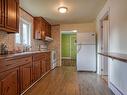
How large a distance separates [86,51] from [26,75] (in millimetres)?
3449

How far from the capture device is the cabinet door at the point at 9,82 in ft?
7.38

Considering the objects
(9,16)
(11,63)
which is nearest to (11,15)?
(9,16)

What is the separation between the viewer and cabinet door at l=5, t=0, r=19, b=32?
3.02 m

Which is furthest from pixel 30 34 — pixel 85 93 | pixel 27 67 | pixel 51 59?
pixel 85 93

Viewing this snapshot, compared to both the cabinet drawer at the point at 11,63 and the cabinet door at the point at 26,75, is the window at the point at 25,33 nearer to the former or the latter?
the cabinet door at the point at 26,75

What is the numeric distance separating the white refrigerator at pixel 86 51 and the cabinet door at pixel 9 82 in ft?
12.4

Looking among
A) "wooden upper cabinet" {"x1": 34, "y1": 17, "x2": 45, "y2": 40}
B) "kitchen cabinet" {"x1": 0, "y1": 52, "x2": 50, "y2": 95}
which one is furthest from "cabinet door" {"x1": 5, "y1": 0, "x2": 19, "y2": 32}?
"wooden upper cabinet" {"x1": 34, "y1": 17, "x2": 45, "y2": 40}

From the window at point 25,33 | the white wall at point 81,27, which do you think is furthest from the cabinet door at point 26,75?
the white wall at point 81,27

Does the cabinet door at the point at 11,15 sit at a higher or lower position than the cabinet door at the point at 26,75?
higher

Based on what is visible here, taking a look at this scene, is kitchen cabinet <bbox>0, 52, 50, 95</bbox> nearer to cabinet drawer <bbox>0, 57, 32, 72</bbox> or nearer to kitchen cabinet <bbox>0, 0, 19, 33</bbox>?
cabinet drawer <bbox>0, 57, 32, 72</bbox>

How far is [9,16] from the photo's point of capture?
310cm

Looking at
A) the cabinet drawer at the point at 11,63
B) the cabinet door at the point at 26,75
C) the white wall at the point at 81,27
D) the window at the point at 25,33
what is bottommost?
the cabinet door at the point at 26,75

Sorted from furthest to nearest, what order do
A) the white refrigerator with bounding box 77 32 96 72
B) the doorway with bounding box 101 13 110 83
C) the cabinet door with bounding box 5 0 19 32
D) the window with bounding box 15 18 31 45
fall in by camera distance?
the white refrigerator with bounding box 77 32 96 72 < the doorway with bounding box 101 13 110 83 < the window with bounding box 15 18 31 45 < the cabinet door with bounding box 5 0 19 32

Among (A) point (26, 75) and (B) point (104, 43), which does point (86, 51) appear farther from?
(A) point (26, 75)
